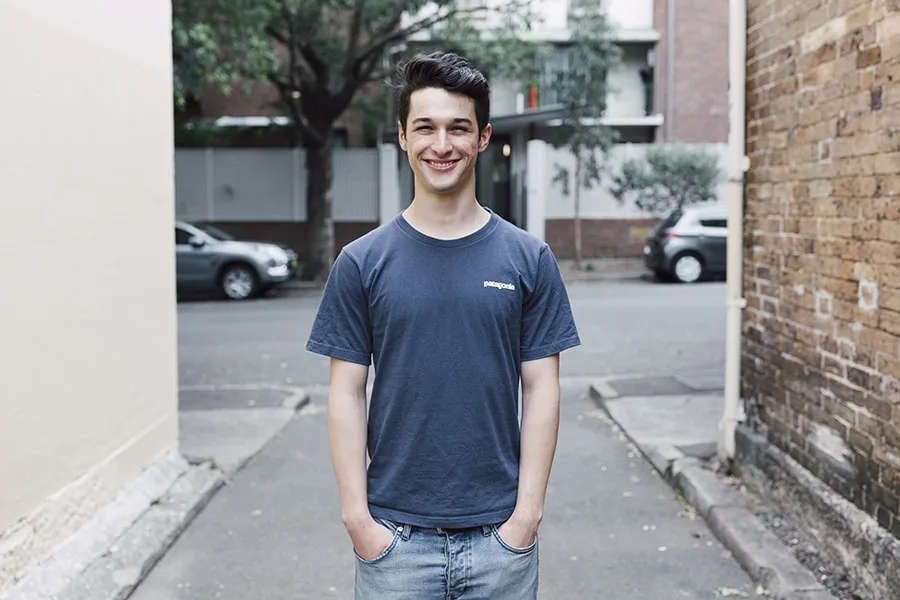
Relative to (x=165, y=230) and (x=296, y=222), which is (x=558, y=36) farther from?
(x=165, y=230)

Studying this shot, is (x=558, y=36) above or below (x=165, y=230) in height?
above

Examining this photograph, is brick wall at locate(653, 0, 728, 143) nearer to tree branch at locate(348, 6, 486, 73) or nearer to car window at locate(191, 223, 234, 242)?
tree branch at locate(348, 6, 486, 73)

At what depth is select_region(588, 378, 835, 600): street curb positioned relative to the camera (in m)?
4.60

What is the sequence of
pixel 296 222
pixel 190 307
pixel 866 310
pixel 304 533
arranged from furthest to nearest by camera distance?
pixel 296 222
pixel 190 307
pixel 304 533
pixel 866 310

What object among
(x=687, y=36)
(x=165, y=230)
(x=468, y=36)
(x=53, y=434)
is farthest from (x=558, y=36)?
(x=53, y=434)

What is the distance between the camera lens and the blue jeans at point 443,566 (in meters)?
2.55

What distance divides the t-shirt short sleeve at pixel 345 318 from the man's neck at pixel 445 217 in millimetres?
204

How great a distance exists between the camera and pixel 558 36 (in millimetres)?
28641

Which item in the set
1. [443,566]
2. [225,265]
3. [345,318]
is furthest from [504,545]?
[225,265]

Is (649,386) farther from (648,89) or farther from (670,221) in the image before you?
(648,89)

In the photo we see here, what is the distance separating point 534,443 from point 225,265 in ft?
55.9

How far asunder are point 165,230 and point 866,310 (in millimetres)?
4024

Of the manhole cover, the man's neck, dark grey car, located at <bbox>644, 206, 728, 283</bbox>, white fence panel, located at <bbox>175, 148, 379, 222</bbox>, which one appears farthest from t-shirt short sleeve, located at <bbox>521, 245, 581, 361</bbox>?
white fence panel, located at <bbox>175, 148, 379, 222</bbox>

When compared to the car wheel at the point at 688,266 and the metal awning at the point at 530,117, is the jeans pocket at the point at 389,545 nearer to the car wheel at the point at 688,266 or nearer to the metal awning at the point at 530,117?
the car wheel at the point at 688,266
